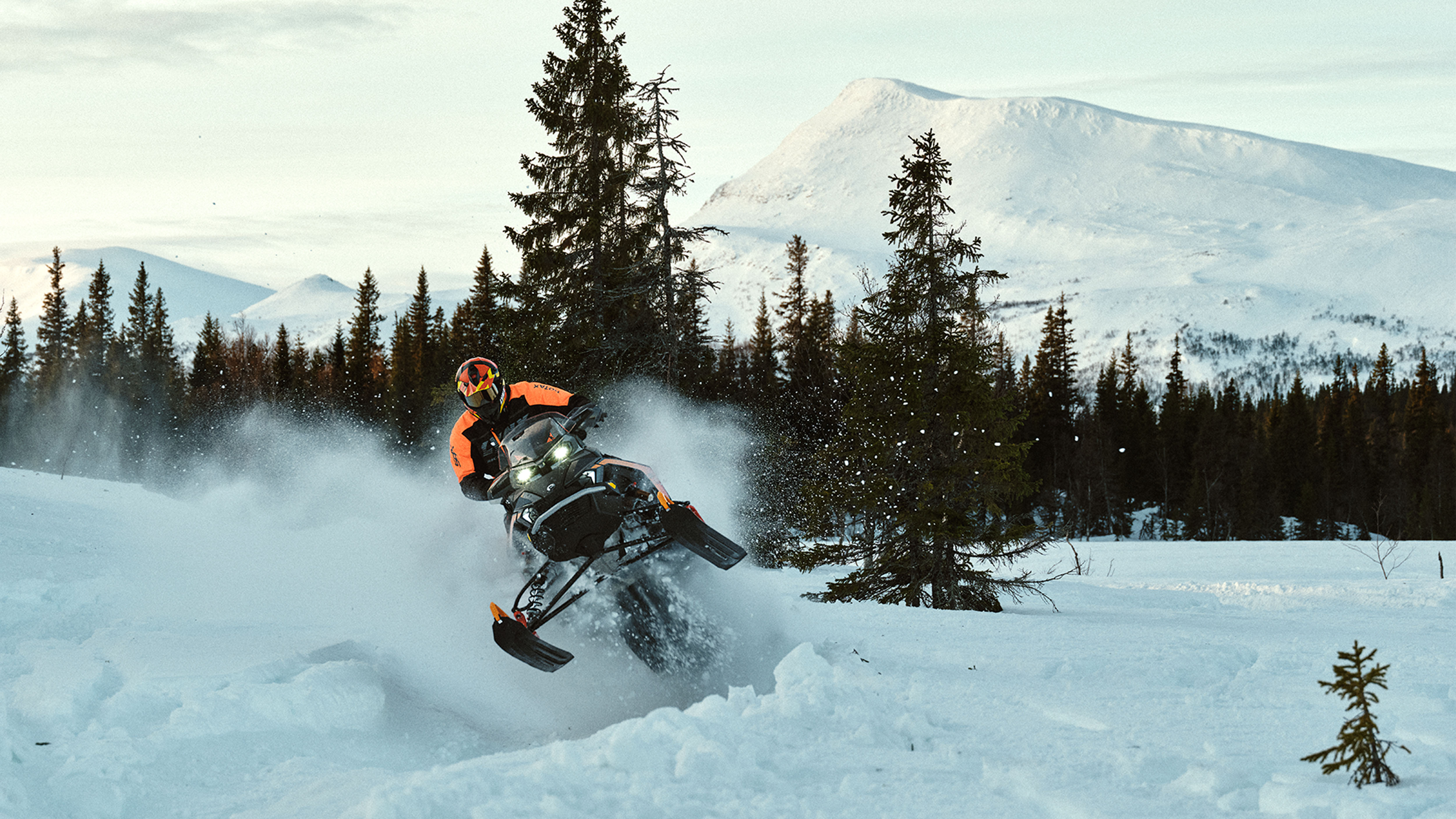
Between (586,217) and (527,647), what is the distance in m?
19.1

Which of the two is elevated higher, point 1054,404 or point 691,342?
point 1054,404

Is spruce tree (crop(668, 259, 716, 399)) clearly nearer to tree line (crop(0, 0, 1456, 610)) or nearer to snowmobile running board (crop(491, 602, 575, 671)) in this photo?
tree line (crop(0, 0, 1456, 610))

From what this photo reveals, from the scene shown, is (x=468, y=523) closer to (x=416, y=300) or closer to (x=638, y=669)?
(x=638, y=669)

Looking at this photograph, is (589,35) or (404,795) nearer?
(404,795)

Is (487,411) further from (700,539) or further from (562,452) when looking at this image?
(700,539)

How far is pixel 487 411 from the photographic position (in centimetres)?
839

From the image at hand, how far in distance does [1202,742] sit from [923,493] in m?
9.00

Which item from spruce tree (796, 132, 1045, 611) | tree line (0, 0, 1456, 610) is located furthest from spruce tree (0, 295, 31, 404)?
spruce tree (796, 132, 1045, 611)

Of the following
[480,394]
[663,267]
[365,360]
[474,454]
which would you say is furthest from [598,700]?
[365,360]

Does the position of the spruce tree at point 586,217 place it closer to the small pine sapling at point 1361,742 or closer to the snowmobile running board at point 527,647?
the snowmobile running board at point 527,647

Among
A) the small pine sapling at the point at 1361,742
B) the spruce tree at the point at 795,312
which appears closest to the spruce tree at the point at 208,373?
the spruce tree at the point at 795,312

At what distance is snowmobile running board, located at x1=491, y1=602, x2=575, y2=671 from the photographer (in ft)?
22.8

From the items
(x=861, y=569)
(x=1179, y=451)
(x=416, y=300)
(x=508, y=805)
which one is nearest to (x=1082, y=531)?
(x=1179, y=451)

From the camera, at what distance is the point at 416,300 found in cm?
6706
